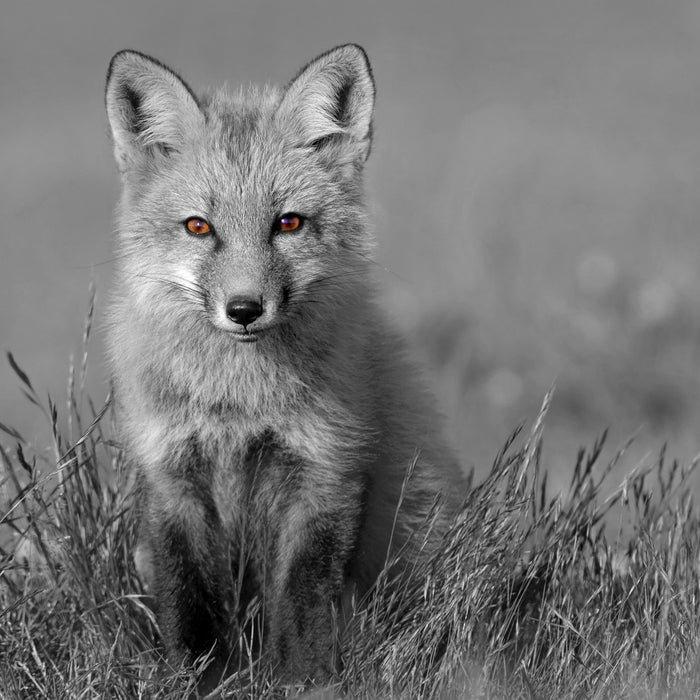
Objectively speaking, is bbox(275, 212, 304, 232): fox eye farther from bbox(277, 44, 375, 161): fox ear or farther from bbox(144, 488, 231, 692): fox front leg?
bbox(144, 488, 231, 692): fox front leg

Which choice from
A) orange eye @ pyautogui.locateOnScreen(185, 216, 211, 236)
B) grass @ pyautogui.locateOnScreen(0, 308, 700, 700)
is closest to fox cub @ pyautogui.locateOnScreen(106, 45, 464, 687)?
orange eye @ pyautogui.locateOnScreen(185, 216, 211, 236)

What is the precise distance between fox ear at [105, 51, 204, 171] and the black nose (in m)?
0.84

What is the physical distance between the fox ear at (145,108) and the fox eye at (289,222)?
52 cm

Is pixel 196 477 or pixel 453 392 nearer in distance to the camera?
pixel 196 477

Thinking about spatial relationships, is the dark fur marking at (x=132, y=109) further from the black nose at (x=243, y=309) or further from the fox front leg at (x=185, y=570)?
the fox front leg at (x=185, y=570)

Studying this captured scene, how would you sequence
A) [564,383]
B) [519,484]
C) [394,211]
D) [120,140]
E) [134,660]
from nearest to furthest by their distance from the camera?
[134,660], [519,484], [120,140], [564,383], [394,211]

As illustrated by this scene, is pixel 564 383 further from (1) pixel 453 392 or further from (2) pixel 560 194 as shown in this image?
(2) pixel 560 194

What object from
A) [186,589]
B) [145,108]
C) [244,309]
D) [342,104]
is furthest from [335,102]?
[186,589]

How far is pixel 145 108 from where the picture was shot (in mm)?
4199

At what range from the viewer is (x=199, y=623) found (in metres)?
4.01

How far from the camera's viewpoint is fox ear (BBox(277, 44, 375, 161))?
416cm

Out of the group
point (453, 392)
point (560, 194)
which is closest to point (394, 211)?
point (560, 194)

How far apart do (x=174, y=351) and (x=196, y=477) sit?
0.48m

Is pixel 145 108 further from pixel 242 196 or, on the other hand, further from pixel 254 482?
pixel 254 482
